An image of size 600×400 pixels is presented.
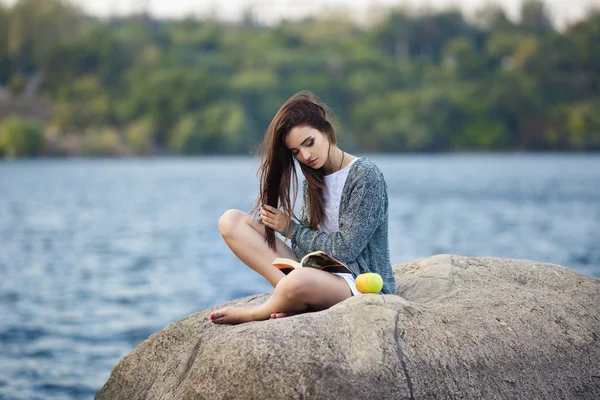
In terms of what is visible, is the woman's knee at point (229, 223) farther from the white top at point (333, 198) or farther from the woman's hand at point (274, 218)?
the white top at point (333, 198)

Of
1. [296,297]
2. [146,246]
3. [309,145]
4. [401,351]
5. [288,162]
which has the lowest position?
[146,246]

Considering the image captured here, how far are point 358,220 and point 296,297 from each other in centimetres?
65

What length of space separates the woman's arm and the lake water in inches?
28.1

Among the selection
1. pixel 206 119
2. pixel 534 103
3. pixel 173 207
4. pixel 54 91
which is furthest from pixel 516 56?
pixel 173 207

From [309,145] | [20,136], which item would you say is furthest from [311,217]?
[20,136]

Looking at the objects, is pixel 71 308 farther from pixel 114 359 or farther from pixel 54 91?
pixel 54 91

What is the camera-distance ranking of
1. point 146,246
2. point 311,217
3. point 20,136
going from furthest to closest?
1. point 20,136
2. point 146,246
3. point 311,217

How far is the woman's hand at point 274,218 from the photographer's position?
5.42 m

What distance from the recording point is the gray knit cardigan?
5191 millimetres

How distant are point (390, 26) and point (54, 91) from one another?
46189 mm

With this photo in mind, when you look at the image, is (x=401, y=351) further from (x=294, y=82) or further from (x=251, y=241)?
(x=294, y=82)

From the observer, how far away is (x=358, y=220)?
5180 mm

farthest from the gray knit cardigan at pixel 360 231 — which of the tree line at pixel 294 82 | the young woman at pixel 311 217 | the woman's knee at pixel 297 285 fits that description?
the tree line at pixel 294 82

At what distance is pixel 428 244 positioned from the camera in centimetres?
2427
